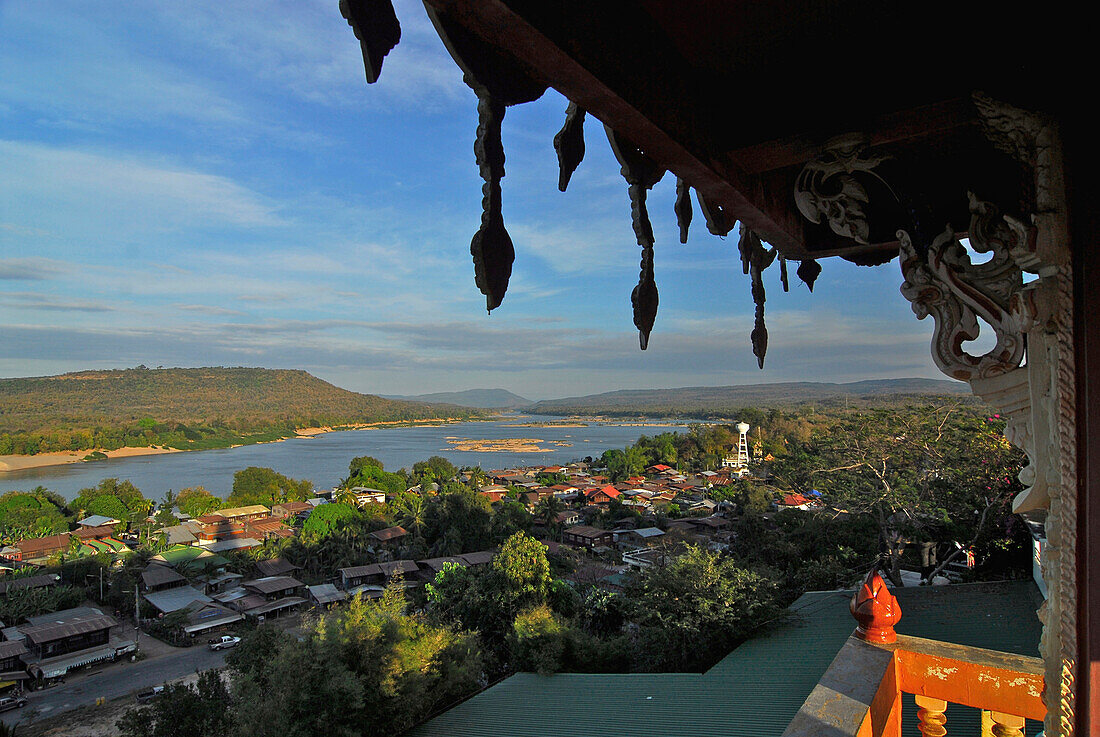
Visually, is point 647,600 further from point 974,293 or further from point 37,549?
point 37,549

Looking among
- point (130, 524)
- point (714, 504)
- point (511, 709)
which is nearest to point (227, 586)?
point (130, 524)

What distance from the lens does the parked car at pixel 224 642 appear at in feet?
46.4

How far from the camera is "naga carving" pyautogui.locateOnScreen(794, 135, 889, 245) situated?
115 centimetres

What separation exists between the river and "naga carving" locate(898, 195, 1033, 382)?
45.8 m

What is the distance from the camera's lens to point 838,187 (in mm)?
1259

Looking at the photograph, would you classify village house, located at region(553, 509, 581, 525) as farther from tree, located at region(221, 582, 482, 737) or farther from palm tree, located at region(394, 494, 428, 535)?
tree, located at region(221, 582, 482, 737)

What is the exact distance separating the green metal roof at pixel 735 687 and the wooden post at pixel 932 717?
390 cm

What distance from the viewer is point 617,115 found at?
808mm

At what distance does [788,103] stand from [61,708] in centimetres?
1583

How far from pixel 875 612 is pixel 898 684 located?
0.24 meters

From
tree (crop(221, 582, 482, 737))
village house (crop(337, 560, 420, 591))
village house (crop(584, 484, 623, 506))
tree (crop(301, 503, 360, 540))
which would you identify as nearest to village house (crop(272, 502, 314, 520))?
tree (crop(301, 503, 360, 540))

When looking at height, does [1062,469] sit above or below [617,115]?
below

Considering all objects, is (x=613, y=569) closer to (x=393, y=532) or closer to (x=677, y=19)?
(x=393, y=532)

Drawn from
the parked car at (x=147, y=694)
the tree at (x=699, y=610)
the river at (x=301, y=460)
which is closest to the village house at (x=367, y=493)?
the river at (x=301, y=460)
